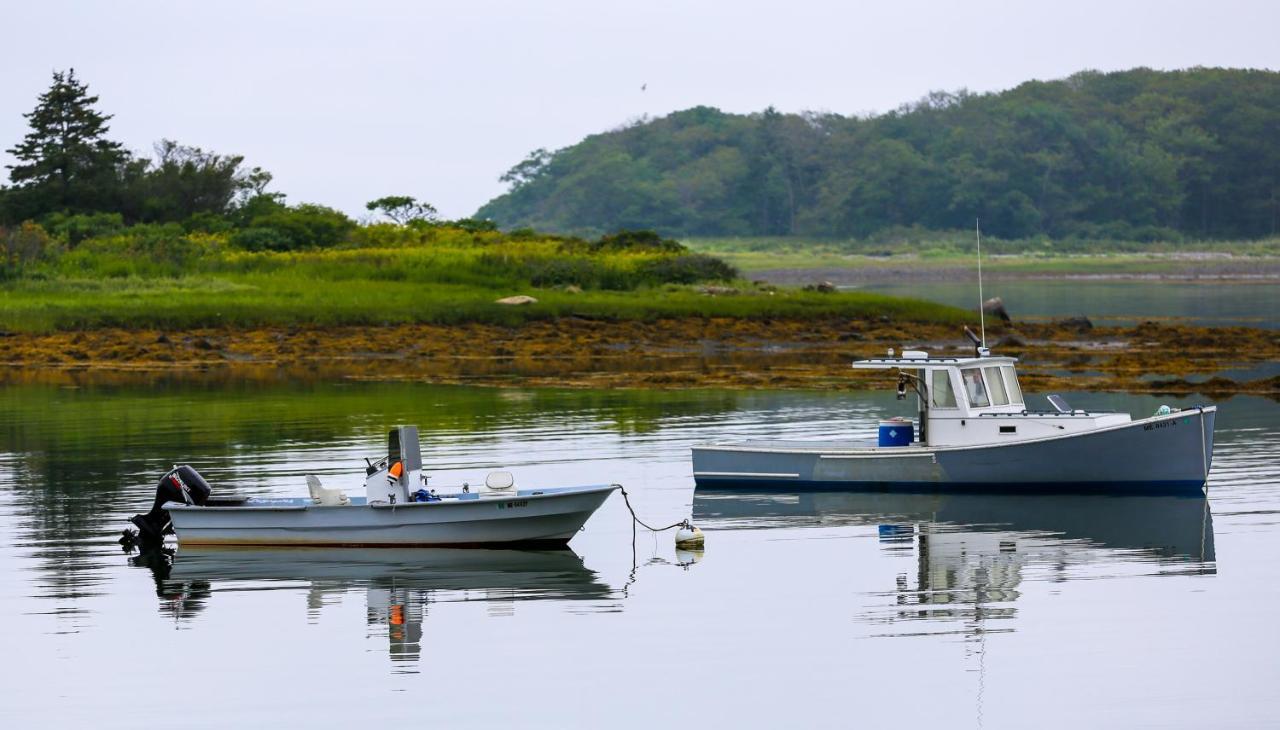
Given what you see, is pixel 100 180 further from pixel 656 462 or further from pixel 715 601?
pixel 715 601

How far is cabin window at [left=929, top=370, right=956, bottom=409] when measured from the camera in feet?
94.8

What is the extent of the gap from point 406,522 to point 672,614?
16.8ft

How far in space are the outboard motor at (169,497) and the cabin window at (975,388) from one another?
12133mm

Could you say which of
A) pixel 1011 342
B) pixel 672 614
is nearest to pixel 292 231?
pixel 1011 342

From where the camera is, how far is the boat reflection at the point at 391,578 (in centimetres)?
2141

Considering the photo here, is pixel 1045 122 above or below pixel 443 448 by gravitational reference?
above

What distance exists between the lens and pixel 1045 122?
191 metres

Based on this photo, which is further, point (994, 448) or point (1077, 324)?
point (1077, 324)

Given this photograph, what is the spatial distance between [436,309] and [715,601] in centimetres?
4789

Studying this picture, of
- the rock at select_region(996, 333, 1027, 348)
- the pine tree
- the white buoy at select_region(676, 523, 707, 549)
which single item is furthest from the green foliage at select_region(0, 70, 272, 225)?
the white buoy at select_region(676, 523, 707, 549)

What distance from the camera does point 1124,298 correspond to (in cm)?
10294

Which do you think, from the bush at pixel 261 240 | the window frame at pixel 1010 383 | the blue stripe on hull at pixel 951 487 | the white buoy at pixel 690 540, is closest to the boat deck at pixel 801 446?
the blue stripe on hull at pixel 951 487

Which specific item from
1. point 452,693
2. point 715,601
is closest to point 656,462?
point 715,601

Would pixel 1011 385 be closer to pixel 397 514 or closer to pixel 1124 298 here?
pixel 397 514
